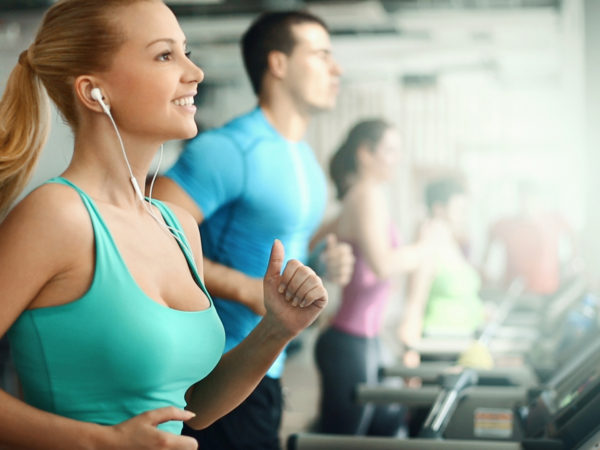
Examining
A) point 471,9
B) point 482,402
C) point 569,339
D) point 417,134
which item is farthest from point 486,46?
point 482,402

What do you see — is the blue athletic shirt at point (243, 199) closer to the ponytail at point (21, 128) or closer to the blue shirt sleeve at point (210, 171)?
the blue shirt sleeve at point (210, 171)

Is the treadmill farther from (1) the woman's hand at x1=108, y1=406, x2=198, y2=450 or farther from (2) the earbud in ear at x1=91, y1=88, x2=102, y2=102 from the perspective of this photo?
(2) the earbud in ear at x1=91, y1=88, x2=102, y2=102

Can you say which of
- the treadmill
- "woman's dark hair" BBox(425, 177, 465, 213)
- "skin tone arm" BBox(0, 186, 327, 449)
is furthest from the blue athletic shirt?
"woman's dark hair" BBox(425, 177, 465, 213)

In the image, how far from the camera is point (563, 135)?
5727 millimetres

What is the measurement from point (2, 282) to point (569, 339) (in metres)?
2.94

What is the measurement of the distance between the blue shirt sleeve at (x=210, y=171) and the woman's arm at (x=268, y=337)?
2.10 feet

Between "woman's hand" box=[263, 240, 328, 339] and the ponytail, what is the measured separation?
308 millimetres

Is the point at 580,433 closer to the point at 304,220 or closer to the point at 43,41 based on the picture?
the point at 304,220

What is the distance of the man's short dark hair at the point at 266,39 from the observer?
6.83 ft

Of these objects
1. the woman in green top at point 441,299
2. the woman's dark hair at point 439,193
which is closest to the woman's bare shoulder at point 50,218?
the woman in green top at point 441,299

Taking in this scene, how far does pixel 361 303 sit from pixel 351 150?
2.26ft

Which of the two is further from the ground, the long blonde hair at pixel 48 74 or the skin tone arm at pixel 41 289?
the long blonde hair at pixel 48 74

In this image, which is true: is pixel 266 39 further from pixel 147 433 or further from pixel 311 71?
pixel 147 433

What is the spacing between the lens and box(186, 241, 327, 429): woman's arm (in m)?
1.01
